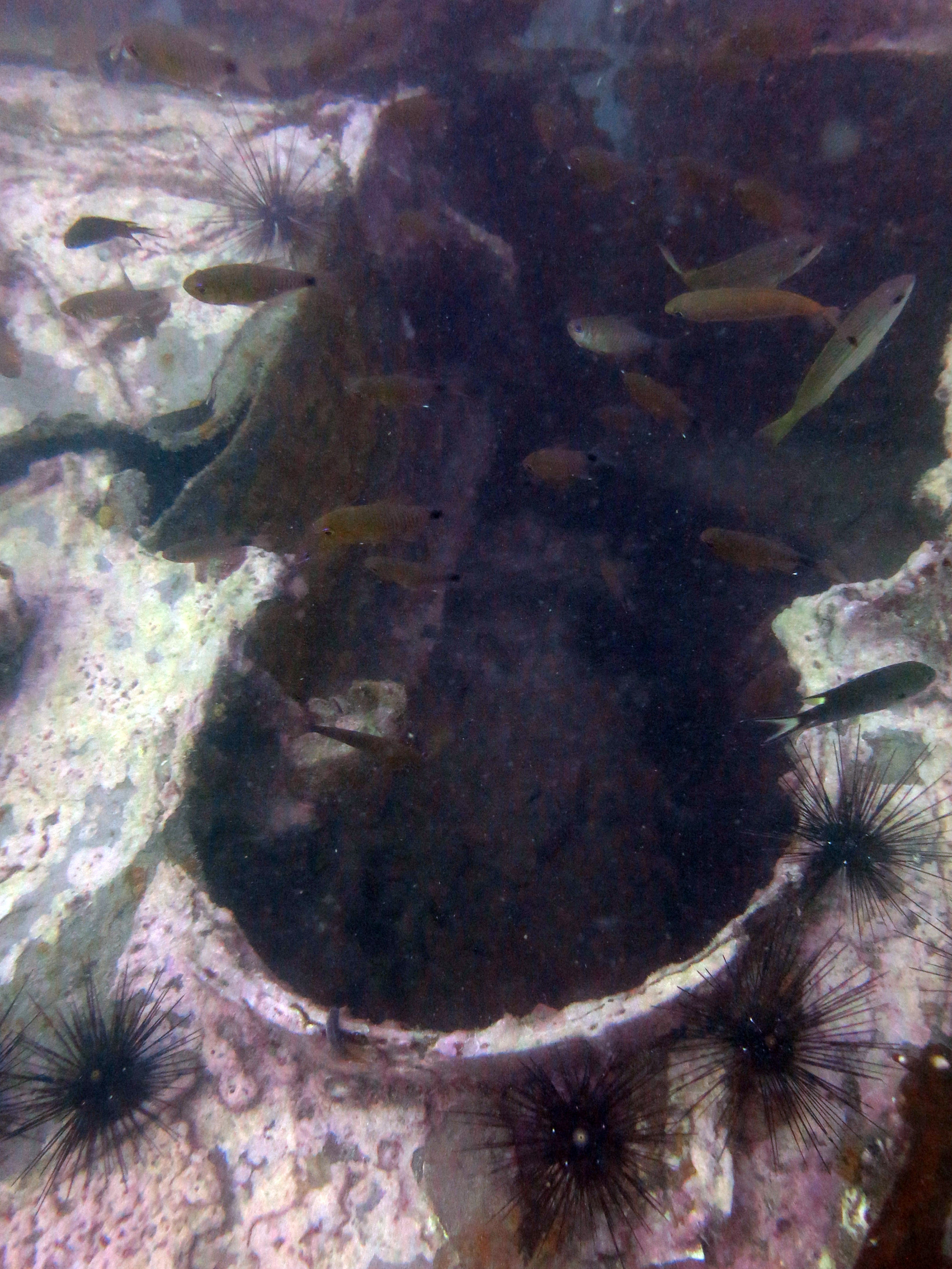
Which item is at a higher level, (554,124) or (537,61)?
(537,61)

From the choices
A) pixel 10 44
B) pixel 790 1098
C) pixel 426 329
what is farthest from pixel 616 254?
pixel 10 44

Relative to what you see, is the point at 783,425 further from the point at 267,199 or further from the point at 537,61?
the point at 537,61

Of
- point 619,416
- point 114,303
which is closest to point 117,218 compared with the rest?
point 114,303

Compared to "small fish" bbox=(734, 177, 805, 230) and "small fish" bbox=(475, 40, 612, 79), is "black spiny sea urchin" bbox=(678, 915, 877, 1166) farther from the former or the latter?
"small fish" bbox=(475, 40, 612, 79)

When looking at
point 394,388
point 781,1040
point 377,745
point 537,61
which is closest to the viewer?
point 781,1040

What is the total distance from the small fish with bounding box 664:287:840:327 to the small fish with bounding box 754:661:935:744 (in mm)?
1782

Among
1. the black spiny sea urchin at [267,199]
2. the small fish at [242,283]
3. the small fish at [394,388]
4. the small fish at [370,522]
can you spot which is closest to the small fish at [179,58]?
the black spiny sea urchin at [267,199]

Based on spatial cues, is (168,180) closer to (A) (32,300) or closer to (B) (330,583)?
(A) (32,300)

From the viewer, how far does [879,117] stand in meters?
3.93

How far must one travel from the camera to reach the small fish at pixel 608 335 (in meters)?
3.92

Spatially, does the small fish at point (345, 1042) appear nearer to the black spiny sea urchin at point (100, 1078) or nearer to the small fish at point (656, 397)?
the black spiny sea urchin at point (100, 1078)

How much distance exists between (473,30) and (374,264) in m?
3.11

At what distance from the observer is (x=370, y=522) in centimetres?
327

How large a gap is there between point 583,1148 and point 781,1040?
38.8 inches
